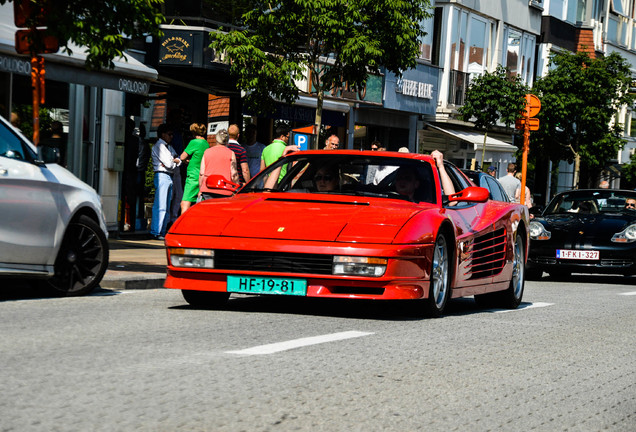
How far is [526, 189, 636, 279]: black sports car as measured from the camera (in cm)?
1902

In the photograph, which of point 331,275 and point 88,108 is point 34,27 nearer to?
point 331,275

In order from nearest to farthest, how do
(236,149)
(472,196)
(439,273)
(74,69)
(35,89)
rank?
(439,273)
(472,196)
(35,89)
(74,69)
(236,149)

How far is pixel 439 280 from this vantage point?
10500mm

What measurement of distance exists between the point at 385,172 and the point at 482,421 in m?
5.38

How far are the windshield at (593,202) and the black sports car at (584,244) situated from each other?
10.3 inches

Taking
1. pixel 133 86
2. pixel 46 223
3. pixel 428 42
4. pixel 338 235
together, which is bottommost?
pixel 46 223

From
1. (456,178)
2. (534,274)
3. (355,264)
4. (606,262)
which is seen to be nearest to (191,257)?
(355,264)

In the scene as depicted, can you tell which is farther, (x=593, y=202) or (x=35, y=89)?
(x=593, y=202)

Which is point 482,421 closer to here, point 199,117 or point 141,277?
point 141,277

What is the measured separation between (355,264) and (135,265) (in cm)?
623

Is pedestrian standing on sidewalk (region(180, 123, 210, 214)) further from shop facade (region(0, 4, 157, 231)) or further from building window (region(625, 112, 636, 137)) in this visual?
building window (region(625, 112, 636, 137))

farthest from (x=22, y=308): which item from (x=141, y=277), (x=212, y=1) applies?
(x=212, y=1)

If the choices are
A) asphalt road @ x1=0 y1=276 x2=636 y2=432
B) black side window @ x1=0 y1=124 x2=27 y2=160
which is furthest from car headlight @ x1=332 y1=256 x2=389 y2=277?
black side window @ x1=0 y1=124 x2=27 y2=160

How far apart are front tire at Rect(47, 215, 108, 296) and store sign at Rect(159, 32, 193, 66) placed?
1350 cm
